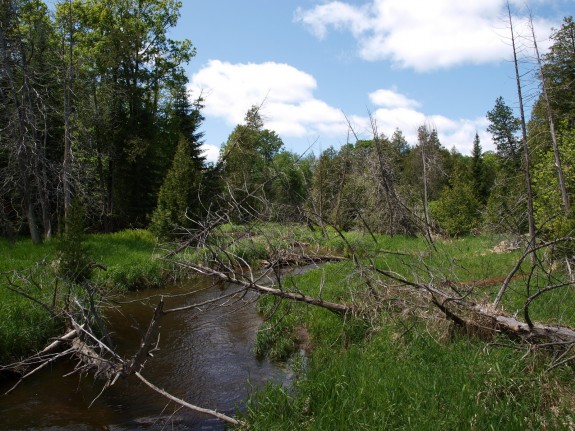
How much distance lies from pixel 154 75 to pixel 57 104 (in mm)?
7180

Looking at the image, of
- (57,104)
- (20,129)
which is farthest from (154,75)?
(20,129)

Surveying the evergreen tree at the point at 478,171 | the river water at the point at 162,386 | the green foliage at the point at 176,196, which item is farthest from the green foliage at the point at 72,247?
the evergreen tree at the point at 478,171

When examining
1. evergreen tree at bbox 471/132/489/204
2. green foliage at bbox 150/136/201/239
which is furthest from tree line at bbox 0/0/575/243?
evergreen tree at bbox 471/132/489/204

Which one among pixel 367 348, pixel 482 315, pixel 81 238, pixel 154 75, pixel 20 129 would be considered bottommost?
pixel 367 348

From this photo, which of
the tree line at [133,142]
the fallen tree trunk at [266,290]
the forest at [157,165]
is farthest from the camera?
the tree line at [133,142]

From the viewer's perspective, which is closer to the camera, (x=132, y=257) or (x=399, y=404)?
(x=399, y=404)

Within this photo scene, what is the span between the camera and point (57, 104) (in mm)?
22984

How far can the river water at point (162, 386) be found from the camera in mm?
6078

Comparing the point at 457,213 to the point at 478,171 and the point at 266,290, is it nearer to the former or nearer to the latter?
the point at 478,171

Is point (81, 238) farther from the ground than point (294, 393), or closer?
farther from the ground

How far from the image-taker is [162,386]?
281 inches

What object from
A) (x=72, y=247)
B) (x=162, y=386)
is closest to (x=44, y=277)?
(x=72, y=247)

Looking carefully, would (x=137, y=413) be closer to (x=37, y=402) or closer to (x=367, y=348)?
(x=37, y=402)

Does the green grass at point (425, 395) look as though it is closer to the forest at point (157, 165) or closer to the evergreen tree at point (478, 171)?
the forest at point (157, 165)
